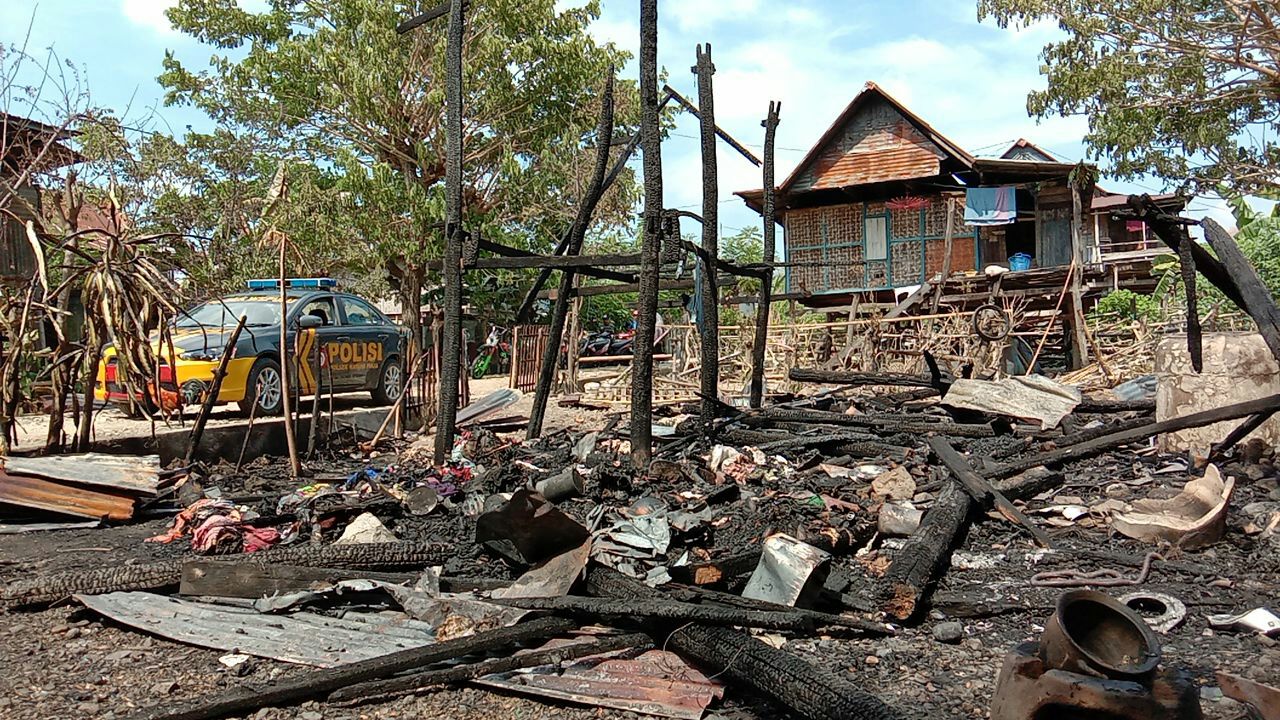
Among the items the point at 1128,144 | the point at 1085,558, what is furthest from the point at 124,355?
the point at 1128,144

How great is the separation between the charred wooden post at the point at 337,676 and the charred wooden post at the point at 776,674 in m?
0.67

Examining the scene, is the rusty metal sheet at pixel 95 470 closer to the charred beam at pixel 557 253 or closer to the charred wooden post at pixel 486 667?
the charred beam at pixel 557 253

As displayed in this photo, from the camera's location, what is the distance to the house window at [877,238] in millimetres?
24453

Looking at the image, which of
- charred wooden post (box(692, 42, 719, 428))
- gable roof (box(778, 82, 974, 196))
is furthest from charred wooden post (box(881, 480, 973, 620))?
gable roof (box(778, 82, 974, 196))

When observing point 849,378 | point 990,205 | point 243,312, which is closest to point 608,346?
point 990,205

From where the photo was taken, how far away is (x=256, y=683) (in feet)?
11.8

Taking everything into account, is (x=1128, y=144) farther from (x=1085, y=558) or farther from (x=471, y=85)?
(x=1085, y=558)

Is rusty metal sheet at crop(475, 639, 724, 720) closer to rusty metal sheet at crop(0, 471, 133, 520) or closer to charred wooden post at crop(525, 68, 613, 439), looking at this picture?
rusty metal sheet at crop(0, 471, 133, 520)

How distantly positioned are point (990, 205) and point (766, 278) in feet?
47.8

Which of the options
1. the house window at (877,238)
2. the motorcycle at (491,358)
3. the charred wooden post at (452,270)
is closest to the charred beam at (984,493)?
the charred wooden post at (452,270)

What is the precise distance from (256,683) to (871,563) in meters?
3.43

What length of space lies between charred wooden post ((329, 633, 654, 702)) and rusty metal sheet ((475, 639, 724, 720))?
31 millimetres

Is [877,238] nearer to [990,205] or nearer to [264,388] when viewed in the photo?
[990,205]

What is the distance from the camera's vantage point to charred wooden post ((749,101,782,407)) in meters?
10.8
